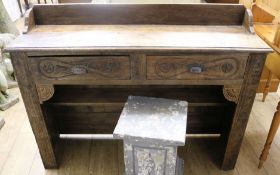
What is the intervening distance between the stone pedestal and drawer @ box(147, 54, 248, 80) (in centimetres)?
15

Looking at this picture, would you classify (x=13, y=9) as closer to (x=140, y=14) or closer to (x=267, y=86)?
(x=140, y=14)

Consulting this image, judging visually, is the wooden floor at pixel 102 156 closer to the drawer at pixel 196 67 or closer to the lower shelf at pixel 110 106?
the lower shelf at pixel 110 106

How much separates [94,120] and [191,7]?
0.91 m

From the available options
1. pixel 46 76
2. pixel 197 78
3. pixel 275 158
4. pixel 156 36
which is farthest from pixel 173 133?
pixel 275 158

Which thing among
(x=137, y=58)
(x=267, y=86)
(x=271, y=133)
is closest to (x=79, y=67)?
(x=137, y=58)

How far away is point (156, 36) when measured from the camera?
1229mm

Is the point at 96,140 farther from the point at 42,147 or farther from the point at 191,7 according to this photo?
the point at 191,7

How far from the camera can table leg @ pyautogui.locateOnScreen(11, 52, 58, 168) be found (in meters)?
1.18

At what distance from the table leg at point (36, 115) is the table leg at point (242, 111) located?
0.97 meters

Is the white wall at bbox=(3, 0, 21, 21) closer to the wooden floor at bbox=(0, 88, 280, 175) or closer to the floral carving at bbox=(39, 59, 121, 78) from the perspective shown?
the wooden floor at bbox=(0, 88, 280, 175)

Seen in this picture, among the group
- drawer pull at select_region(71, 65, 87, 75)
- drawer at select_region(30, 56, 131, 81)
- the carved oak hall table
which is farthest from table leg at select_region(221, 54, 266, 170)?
drawer pull at select_region(71, 65, 87, 75)

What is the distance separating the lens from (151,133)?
1.13 m

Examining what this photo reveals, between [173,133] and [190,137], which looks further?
[190,137]

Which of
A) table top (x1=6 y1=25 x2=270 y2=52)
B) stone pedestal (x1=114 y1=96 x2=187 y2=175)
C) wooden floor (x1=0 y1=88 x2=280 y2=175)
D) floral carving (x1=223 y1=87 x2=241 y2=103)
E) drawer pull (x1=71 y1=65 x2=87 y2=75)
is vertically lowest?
wooden floor (x1=0 y1=88 x2=280 y2=175)
